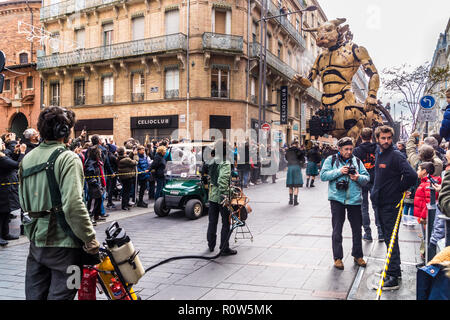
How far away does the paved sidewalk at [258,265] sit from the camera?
458 cm

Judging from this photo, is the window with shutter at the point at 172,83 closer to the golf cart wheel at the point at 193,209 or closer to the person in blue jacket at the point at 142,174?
the person in blue jacket at the point at 142,174

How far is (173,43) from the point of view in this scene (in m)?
25.1

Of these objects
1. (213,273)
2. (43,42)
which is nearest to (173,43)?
(43,42)

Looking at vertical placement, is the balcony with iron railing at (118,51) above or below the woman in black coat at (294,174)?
above

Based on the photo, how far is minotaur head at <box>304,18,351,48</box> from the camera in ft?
28.1

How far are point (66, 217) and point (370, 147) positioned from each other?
224 inches

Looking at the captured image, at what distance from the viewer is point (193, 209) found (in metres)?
9.59

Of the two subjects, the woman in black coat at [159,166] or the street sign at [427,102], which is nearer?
the woman in black coat at [159,166]

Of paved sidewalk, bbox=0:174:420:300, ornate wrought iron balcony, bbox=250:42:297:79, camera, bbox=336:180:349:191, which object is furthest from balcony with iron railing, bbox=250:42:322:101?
camera, bbox=336:180:349:191

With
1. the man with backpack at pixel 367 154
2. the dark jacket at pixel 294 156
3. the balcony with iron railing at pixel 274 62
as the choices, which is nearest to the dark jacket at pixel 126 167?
the dark jacket at pixel 294 156

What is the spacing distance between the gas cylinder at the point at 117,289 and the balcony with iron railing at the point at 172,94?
75.8 ft
